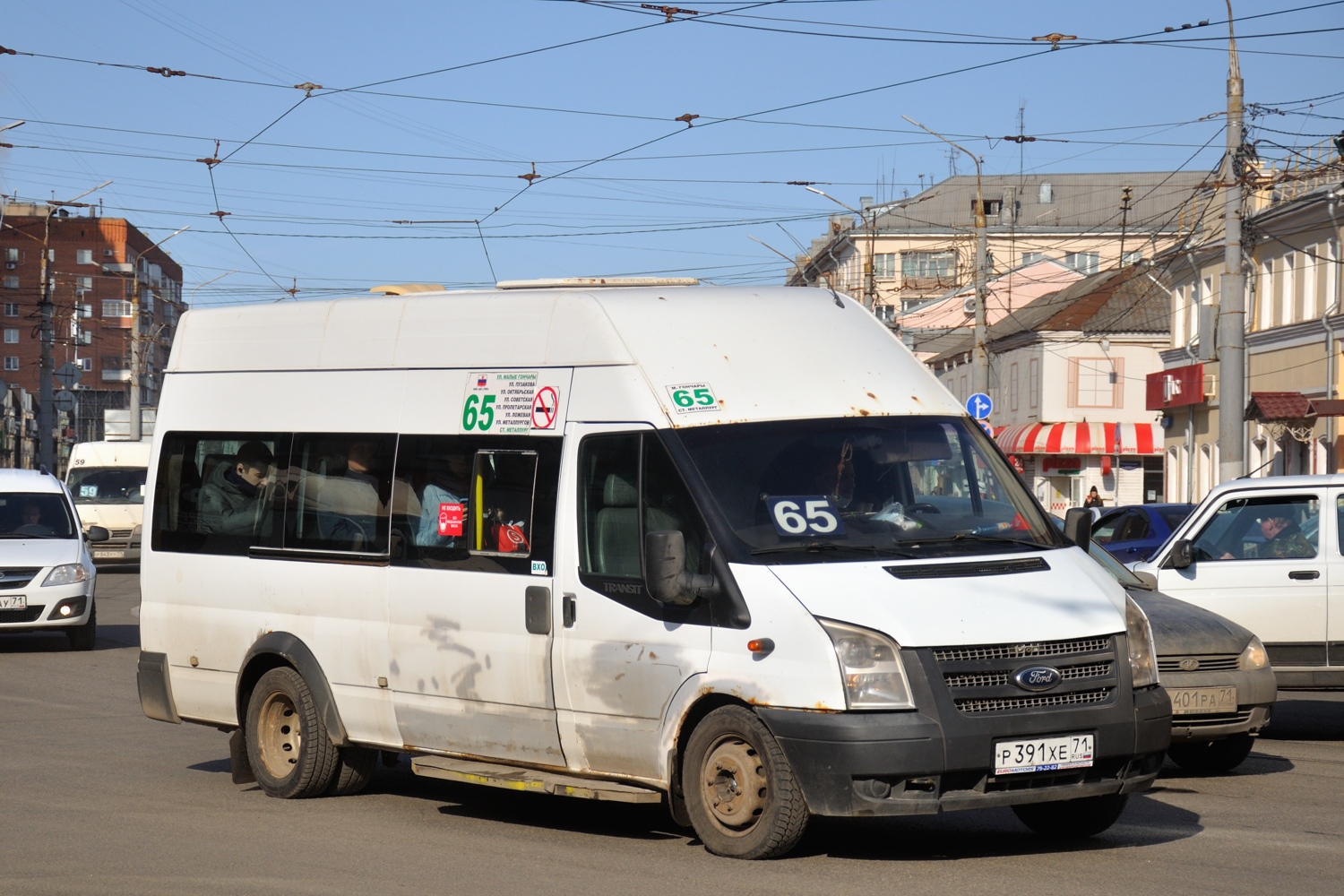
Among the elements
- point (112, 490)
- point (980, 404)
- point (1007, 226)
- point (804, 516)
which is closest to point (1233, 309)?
point (980, 404)

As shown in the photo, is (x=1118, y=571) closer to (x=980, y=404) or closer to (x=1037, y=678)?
(x=1037, y=678)

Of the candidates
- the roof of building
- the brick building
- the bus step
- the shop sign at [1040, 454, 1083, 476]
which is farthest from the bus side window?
the brick building

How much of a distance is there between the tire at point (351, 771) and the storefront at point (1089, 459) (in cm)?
5527

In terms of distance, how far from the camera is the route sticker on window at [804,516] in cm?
767

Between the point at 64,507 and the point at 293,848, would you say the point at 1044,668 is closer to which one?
the point at 293,848

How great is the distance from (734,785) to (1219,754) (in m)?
4.36

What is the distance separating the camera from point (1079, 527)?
8570 millimetres

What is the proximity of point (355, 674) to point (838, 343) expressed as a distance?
3.01m

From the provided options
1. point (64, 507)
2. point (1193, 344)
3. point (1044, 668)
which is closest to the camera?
point (1044, 668)

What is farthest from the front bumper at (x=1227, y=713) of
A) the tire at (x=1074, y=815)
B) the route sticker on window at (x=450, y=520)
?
the route sticker on window at (x=450, y=520)

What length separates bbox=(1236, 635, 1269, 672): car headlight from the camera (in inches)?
406

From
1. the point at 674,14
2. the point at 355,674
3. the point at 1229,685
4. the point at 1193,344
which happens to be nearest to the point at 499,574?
Answer: the point at 355,674

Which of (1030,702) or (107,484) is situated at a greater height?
(107,484)

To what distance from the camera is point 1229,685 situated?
10211 millimetres
